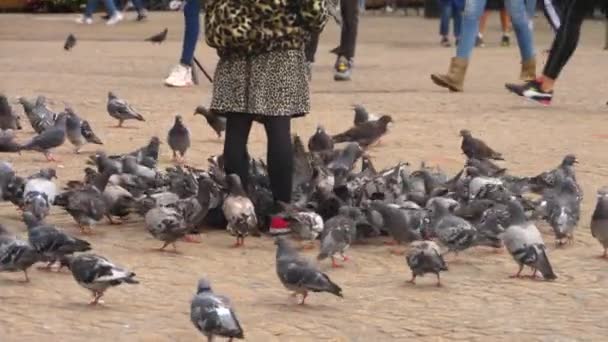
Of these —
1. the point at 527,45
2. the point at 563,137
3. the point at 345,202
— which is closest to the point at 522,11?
the point at 527,45

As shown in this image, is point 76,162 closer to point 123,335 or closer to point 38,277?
point 38,277

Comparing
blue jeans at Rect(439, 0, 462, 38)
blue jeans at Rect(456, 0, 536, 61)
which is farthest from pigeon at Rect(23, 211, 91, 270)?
blue jeans at Rect(439, 0, 462, 38)

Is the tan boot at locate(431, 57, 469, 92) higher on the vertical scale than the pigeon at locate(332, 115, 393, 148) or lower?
lower

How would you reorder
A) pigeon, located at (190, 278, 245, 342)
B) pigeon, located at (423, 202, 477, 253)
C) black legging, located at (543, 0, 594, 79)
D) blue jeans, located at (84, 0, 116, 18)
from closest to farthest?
1. pigeon, located at (190, 278, 245, 342)
2. pigeon, located at (423, 202, 477, 253)
3. black legging, located at (543, 0, 594, 79)
4. blue jeans, located at (84, 0, 116, 18)

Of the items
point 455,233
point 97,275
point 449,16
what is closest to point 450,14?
point 449,16

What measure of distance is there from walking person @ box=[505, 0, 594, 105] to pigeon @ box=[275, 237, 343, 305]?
7.09m

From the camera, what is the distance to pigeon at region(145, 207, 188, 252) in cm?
810

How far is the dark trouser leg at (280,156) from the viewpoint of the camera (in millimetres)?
8516

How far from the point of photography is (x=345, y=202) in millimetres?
8938

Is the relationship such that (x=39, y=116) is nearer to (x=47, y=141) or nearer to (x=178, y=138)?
(x=47, y=141)

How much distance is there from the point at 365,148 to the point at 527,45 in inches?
185

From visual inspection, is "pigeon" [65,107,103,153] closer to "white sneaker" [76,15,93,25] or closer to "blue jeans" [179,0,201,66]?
"blue jeans" [179,0,201,66]

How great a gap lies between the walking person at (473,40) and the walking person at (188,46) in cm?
256

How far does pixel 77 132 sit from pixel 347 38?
19.0ft
